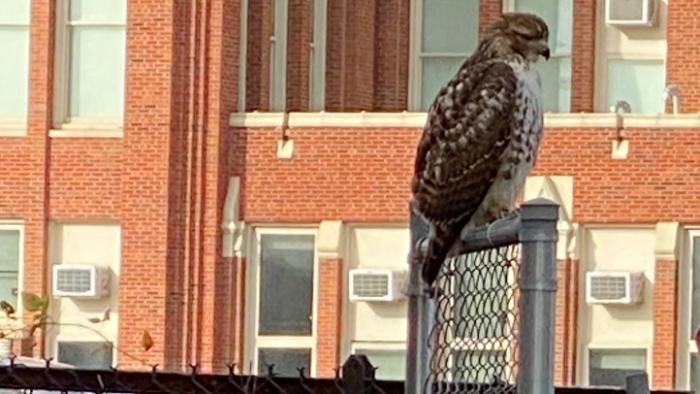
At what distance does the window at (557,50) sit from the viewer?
37344 mm

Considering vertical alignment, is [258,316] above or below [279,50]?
below

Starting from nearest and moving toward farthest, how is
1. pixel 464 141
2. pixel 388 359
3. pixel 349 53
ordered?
pixel 464 141
pixel 388 359
pixel 349 53

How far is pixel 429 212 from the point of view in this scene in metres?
7.68

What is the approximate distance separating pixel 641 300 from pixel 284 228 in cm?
441

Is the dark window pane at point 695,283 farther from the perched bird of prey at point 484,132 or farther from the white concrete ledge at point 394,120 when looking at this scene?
the perched bird of prey at point 484,132

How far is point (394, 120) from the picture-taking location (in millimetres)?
35750

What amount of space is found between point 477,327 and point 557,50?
3053 cm

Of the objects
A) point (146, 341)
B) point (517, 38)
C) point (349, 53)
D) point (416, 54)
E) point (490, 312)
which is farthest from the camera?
point (349, 53)

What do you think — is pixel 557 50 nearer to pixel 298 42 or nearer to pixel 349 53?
pixel 349 53

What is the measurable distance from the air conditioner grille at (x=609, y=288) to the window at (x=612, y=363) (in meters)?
0.74

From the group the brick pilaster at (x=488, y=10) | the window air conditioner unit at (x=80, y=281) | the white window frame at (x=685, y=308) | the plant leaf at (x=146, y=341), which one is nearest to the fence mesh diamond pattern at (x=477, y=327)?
the white window frame at (x=685, y=308)

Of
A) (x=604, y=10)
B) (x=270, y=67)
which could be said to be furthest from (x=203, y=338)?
(x=604, y=10)

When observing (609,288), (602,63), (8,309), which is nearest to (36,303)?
(8,309)

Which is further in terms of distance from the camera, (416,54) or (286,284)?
(416,54)
